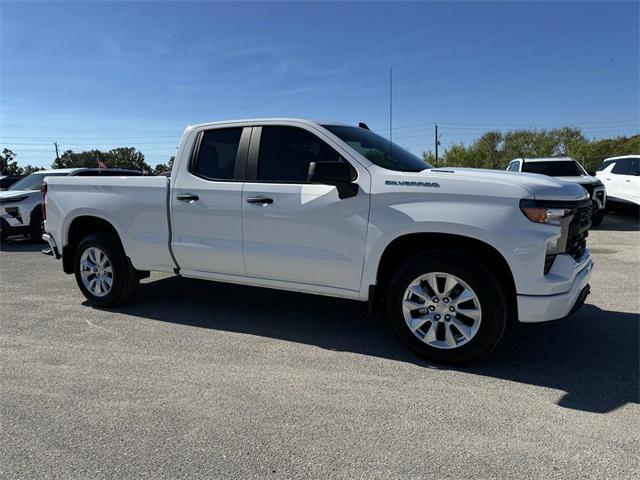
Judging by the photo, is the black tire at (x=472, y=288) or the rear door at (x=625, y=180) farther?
the rear door at (x=625, y=180)

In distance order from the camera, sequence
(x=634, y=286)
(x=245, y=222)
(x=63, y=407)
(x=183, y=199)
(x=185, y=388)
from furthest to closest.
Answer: (x=634, y=286) < (x=183, y=199) < (x=245, y=222) < (x=185, y=388) < (x=63, y=407)

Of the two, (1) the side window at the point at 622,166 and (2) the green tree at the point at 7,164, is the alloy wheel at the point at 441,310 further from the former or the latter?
(2) the green tree at the point at 7,164

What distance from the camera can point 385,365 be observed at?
3.87 m

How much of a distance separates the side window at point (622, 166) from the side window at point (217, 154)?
1271cm

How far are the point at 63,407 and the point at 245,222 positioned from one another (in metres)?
2.06

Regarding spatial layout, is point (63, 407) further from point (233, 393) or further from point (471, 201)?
point (471, 201)

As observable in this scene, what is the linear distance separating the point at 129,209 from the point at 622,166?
1379cm

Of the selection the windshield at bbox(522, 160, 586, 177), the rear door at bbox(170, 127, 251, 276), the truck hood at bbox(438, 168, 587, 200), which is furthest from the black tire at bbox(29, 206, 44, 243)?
the windshield at bbox(522, 160, 586, 177)

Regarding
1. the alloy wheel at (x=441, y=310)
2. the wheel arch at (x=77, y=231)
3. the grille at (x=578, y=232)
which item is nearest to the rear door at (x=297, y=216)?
the alloy wheel at (x=441, y=310)

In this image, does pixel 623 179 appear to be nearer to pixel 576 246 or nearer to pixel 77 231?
pixel 576 246

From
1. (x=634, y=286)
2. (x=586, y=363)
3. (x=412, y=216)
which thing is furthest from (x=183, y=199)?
(x=634, y=286)

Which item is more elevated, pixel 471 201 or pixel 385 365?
pixel 471 201

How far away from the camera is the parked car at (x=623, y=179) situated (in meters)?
13.2

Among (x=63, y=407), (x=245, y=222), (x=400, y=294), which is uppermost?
(x=245, y=222)
